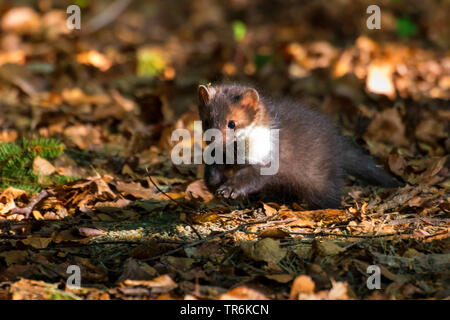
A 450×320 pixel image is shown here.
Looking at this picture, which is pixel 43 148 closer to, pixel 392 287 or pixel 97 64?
pixel 392 287

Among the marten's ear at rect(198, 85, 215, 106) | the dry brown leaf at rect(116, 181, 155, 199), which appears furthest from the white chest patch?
the dry brown leaf at rect(116, 181, 155, 199)

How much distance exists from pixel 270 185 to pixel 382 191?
93 cm

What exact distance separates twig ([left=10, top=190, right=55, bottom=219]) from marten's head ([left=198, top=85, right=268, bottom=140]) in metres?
1.31

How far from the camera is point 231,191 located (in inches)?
178

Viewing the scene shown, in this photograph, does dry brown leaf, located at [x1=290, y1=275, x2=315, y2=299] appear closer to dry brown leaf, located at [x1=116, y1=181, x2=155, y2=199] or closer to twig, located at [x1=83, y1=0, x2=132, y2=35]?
dry brown leaf, located at [x1=116, y1=181, x2=155, y2=199]

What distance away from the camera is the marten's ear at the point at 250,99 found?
4.48m

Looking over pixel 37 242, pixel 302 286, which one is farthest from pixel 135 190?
pixel 302 286

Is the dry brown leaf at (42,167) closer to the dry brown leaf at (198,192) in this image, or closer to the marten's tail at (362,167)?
the dry brown leaf at (198,192)

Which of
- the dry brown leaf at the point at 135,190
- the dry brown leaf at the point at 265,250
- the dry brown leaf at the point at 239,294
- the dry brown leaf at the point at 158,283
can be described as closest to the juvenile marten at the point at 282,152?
the dry brown leaf at the point at 135,190

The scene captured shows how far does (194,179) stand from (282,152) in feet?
3.12

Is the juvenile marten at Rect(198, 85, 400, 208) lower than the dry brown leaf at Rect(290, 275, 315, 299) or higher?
higher

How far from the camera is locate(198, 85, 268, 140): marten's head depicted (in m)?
4.51

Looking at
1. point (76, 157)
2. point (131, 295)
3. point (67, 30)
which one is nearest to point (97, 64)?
point (67, 30)

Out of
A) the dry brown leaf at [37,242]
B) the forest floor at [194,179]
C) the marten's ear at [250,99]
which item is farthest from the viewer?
the marten's ear at [250,99]
